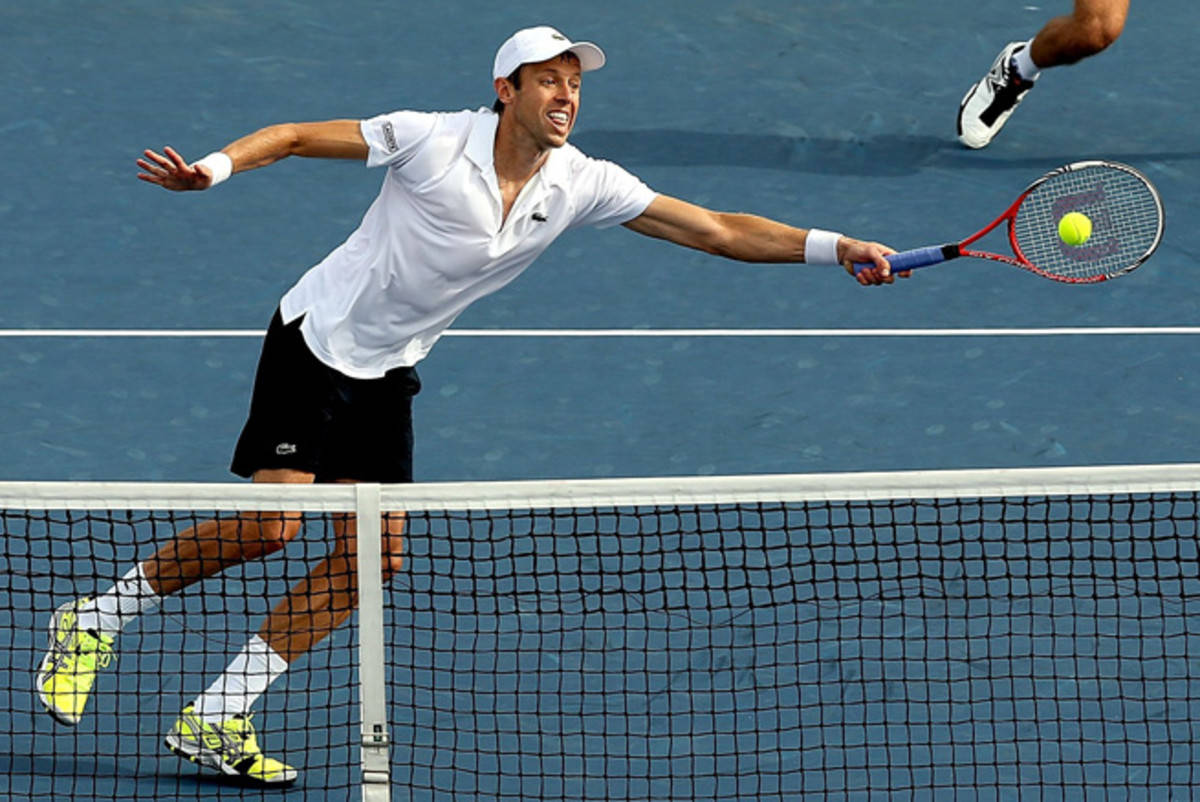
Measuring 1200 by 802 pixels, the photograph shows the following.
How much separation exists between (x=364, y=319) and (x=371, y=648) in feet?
3.60

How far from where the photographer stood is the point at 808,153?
32.6ft

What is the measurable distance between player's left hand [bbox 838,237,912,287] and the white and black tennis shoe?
4171 millimetres

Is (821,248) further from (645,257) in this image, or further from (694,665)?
(645,257)

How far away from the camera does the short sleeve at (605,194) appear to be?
588cm

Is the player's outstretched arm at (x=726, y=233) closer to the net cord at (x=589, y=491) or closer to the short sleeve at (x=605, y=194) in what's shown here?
the short sleeve at (x=605, y=194)

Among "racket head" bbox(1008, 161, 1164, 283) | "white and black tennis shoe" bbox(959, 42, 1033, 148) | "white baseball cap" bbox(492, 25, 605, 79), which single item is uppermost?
"white and black tennis shoe" bbox(959, 42, 1033, 148)

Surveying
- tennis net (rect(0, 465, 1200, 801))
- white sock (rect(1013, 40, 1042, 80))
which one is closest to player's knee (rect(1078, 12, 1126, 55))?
white sock (rect(1013, 40, 1042, 80))

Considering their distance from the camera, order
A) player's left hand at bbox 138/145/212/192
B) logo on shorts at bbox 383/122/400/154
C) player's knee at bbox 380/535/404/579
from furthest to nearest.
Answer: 1. logo on shorts at bbox 383/122/400/154
2. player's knee at bbox 380/535/404/579
3. player's left hand at bbox 138/145/212/192

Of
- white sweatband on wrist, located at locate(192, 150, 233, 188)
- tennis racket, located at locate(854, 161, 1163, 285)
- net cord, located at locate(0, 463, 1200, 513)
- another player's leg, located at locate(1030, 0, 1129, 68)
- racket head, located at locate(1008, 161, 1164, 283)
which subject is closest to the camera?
net cord, located at locate(0, 463, 1200, 513)

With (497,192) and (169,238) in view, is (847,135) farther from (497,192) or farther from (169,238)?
(497,192)

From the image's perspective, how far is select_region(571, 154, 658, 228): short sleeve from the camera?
588 cm

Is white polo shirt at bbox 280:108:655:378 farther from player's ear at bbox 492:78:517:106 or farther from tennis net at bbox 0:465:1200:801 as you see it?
tennis net at bbox 0:465:1200:801

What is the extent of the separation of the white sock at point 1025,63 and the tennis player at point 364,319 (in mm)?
4154

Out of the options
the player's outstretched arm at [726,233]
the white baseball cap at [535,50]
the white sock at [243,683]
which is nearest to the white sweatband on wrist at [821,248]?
the player's outstretched arm at [726,233]
